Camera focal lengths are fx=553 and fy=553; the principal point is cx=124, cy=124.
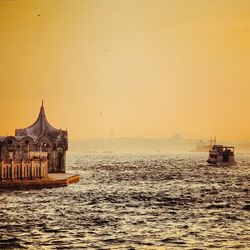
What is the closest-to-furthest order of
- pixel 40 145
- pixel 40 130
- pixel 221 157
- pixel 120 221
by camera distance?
pixel 120 221 < pixel 40 145 < pixel 40 130 < pixel 221 157

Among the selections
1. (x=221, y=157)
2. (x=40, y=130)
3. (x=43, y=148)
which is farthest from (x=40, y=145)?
(x=221, y=157)

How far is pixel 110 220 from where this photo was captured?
3816 centimetres

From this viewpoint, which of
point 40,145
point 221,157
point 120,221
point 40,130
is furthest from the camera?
point 221,157

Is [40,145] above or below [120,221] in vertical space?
above

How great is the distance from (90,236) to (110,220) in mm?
6483

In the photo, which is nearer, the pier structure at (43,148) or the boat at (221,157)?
the pier structure at (43,148)

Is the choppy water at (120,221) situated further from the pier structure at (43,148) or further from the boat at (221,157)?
the boat at (221,157)

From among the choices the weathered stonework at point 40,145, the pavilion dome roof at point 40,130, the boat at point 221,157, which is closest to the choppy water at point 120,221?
the weathered stonework at point 40,145

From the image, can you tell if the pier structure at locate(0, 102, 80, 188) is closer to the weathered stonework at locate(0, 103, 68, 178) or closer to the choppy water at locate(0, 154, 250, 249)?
the weathered stonework at locate(0, 103, 68, 178)

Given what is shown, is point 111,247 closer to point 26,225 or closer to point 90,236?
point 90,236

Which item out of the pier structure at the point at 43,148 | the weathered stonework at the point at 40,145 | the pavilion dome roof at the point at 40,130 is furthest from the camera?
the pavilion dome roof at the point at 40,130

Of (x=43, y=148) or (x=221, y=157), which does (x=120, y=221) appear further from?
(x=221, y=157)

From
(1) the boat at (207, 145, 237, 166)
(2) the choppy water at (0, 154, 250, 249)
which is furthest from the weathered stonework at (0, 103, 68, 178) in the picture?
(1) the boat at (207, 145, 237, 166)

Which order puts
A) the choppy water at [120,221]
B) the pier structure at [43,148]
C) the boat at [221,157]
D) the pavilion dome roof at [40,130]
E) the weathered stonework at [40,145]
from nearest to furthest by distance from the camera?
the choppy water at [120,221]
the pier structure at [43,148]
the weathered stonework at [40,145]
the pavilion dome roof at [40,130]
the boat at [221,157]
